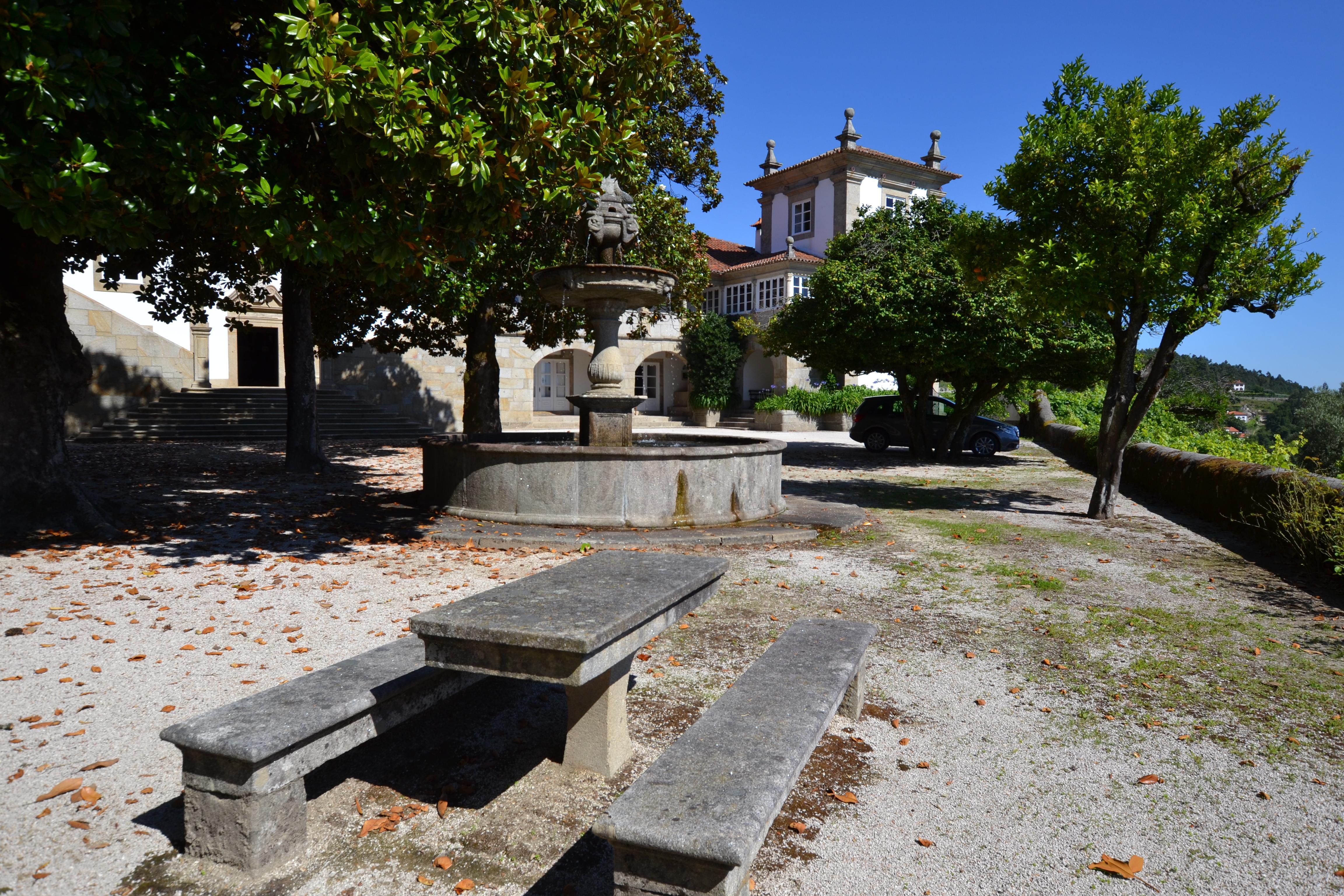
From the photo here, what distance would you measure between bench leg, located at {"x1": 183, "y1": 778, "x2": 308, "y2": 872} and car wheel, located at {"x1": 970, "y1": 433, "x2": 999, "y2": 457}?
20.0m

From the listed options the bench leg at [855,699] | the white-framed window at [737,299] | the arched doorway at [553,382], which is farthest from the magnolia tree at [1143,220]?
the arched doorway at [553,382]

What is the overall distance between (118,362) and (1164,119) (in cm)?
2182

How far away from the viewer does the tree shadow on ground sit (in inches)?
308

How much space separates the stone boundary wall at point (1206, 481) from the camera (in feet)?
29.0

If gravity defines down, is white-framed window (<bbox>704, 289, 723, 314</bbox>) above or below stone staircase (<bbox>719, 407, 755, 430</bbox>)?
above

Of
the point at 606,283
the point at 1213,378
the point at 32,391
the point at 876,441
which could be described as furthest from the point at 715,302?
the point at 1213,378

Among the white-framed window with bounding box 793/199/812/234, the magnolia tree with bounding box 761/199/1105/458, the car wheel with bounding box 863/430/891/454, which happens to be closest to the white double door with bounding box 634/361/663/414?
the white-framed window with bounding box 793/199/812/234

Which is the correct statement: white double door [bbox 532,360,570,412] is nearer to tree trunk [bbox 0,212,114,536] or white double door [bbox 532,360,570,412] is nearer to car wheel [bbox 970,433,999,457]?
car wheel [bbox 970,433,999,457]

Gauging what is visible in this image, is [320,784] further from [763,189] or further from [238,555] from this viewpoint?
[763,189]

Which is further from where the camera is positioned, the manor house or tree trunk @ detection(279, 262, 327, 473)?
the manor house

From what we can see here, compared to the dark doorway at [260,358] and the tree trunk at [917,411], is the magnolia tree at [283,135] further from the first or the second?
the dark doorway at [260,358]

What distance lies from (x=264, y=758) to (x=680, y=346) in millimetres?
31292

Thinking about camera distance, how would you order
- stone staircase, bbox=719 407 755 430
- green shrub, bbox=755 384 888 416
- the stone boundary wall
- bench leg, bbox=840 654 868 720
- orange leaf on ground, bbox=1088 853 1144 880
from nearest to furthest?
orange leaf on ground, bbox=1088 853 1144 880, bench leg, bbox=840 654 868 720, the stone boundary wall, green shrub, bbox=755 384 888 416, stone staircase, bbox=719 407 755 430

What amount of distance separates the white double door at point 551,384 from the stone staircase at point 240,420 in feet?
37.4
